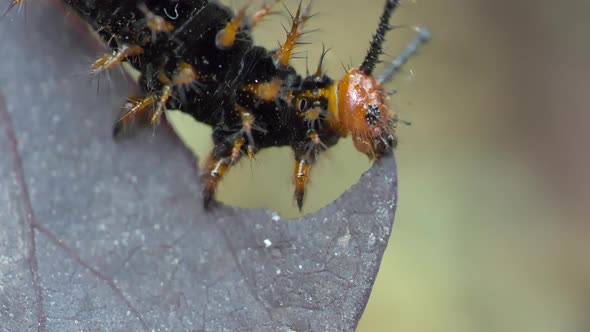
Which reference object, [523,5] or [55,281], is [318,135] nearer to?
[55,281]

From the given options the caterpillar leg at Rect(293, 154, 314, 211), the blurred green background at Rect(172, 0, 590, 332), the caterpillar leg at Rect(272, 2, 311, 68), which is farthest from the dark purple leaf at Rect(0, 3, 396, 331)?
the blurred green background at Rect(172, 0, 590, 332)

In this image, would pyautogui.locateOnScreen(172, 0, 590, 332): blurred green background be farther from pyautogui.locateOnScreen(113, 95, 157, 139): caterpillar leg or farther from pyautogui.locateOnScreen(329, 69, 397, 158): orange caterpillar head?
pyautogui.locateOnScreen(329, 69, 397, 158): orange caterpillar head

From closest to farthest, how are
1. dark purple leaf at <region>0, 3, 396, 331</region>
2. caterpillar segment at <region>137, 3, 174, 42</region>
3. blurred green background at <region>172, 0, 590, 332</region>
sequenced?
dark purple leaf at <region>0, 3, 396, 331</region> → caterpillar segment at <region>137, 3, 174, 42</region> → blurred green background at <region>172, 0, 590, 332</region>

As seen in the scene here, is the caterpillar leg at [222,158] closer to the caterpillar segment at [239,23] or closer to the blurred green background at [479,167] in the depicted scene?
the caterpillar segment at [239,23]

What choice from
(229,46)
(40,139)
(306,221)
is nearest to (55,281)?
(40,139)

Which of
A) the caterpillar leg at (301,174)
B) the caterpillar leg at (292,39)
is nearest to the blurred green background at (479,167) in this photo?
the caterpillar leg at (301,174)

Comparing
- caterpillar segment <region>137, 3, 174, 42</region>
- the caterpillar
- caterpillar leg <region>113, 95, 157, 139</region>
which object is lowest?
caterpillar leg <region>113, 95, 157, 139</region>
